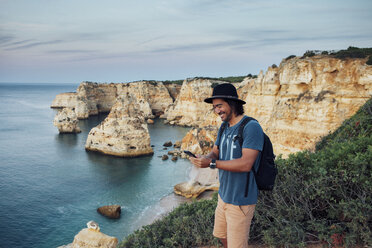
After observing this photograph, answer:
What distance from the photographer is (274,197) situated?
4.91m

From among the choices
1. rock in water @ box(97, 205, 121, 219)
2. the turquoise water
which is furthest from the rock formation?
rock in water @ box(97, 205, 121, 219)


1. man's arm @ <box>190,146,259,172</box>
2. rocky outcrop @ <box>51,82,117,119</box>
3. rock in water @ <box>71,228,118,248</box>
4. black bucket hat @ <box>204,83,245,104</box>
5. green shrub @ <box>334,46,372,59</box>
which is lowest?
rock in water @ <box>71,228,118,248</box>

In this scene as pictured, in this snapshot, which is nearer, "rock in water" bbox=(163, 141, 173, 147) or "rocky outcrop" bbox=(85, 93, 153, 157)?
"rocky outcrop" bbox=(85, 93, 153, 157)

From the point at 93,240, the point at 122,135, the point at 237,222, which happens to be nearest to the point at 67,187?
the point at 122,135

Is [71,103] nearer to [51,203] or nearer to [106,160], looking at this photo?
[106,160]

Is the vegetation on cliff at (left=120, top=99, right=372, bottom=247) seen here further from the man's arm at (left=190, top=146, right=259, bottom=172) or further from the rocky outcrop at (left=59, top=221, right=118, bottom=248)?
the rocky outcrop at (left=59, top=221, right=118, bottom=248)

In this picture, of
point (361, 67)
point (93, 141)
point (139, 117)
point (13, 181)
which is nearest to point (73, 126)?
point (93, 141)

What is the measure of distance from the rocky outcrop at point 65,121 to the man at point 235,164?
1999 inches

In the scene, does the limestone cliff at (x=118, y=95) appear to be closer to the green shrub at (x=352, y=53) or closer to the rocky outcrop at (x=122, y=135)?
the rocky outcrop at (x=122, y=135)

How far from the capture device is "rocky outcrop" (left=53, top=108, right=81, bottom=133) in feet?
159

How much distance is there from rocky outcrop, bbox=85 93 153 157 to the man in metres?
32.7

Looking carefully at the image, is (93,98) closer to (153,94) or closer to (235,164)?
(153,94)

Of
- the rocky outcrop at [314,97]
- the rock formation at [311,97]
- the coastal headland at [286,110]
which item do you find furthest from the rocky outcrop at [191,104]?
the rocky outcrop at [314,97]

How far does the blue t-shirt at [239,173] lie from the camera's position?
9.71ft
